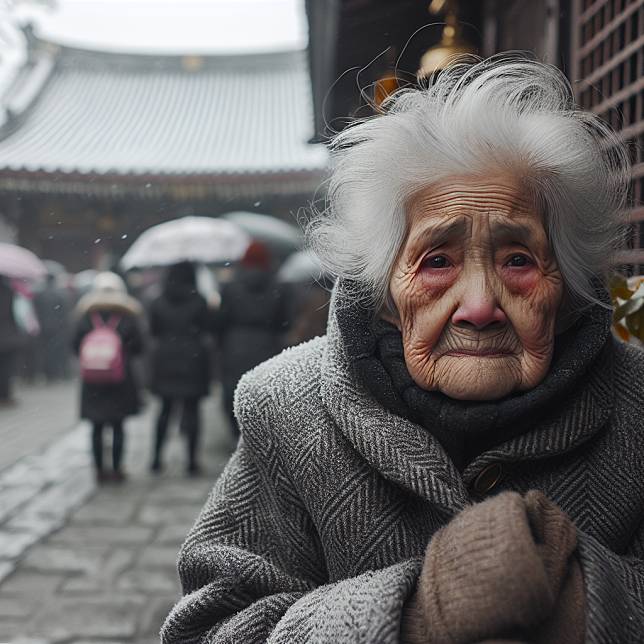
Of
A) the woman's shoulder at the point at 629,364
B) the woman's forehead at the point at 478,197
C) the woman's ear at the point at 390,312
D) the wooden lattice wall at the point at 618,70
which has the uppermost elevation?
the wooden lattice wall at the point at 618,70

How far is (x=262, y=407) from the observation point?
53.9 inches

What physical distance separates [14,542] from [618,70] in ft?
14.9

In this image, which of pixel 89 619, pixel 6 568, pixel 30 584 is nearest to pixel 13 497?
pixel 6 568

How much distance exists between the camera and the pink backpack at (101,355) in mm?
5316

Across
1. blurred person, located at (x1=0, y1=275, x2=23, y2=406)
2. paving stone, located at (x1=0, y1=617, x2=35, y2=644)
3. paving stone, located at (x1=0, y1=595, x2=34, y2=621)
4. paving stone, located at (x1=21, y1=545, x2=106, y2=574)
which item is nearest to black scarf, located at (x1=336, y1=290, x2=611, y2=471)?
paving stone, located at (x1=0, y1=617, x2=35, y2=644)

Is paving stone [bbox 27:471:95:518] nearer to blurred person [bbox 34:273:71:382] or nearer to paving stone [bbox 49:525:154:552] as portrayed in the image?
paving stone [bbox 49:525:154:552]

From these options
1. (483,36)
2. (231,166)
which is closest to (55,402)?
(231,166)

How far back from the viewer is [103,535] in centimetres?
473

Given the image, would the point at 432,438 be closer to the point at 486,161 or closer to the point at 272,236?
the point at 486,161

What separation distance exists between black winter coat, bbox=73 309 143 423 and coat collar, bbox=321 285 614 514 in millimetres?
4599

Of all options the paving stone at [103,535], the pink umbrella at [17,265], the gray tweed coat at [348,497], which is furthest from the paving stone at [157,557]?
the pink umbrella at [17,265]

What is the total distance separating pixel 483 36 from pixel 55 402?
30.0 ft

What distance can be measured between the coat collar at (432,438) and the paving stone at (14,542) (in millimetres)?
3934

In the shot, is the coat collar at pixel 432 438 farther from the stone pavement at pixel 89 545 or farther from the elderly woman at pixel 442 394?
the stone pavement at pixel 89 545
